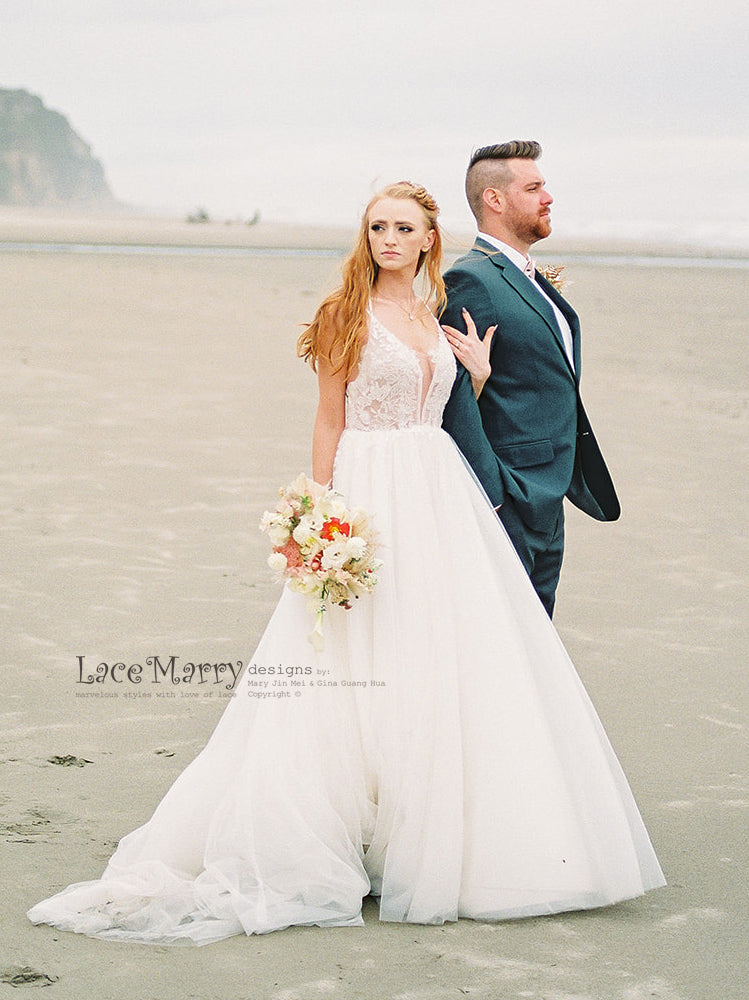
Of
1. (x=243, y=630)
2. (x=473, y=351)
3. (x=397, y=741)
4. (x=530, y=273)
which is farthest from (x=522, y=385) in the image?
(x=243, y=630)

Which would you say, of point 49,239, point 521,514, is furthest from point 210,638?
point 49,239

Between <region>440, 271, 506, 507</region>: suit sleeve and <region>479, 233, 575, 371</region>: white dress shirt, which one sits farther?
<region>479, 233, 575, 371</region>: white dress shirt

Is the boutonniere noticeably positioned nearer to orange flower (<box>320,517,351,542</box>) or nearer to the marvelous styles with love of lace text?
orange flower (<box>320,517,351,542</box>)

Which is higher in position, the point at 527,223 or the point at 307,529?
the point at 527,223

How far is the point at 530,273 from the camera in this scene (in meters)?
4.53

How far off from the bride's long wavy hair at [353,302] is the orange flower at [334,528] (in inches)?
17.2

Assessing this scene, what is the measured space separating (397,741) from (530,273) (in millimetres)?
1601

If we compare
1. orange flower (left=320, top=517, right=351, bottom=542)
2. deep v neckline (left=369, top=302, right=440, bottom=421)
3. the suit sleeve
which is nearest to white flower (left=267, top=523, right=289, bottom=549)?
orange flower (left=320, top=517, right=351, bottom=542)

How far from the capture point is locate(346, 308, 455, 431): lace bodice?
13.0 ft

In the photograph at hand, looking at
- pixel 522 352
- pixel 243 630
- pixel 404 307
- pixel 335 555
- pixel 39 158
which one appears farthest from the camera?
pixel 39 158

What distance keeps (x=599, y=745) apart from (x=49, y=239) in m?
33.2

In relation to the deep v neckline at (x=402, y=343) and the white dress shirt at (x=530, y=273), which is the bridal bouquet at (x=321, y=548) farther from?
the white dress shirt at (x=530, y=273)

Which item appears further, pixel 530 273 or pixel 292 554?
pixel 530 273

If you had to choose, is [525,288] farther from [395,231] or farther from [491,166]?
[395,231]
